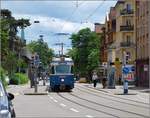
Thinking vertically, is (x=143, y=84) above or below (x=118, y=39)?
below

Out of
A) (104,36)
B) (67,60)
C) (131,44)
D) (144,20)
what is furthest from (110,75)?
(104,36)

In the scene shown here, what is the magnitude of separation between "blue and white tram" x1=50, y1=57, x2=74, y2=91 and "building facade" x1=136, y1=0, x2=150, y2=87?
22.4 m

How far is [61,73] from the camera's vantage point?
52.9 m

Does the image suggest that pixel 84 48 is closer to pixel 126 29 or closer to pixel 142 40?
pixel 126 29

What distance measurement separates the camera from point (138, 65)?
8231 centimetres

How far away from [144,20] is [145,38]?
97.4 inches

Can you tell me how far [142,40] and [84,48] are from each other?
59.4m

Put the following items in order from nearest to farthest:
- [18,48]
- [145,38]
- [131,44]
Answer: [145,38]
[18,48]
[131,44]

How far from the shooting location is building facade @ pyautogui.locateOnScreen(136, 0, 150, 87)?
75625 millimetres

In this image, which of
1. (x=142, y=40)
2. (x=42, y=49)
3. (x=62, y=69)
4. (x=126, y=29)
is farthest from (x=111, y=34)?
(x=62, y=69)

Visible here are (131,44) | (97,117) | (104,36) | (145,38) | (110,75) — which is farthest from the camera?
(104,36)

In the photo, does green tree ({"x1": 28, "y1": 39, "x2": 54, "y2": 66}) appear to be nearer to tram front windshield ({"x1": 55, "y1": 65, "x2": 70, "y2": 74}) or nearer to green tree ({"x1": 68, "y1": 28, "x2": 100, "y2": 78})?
green tree ({"x1": 68, "y1": 28, "x2": 100, "y2": 78})

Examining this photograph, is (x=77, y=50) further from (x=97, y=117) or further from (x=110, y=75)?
(x=97, y=117)

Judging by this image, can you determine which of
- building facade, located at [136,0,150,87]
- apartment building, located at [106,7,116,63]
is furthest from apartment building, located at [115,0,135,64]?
building facade, located at [136,0,150,87]
